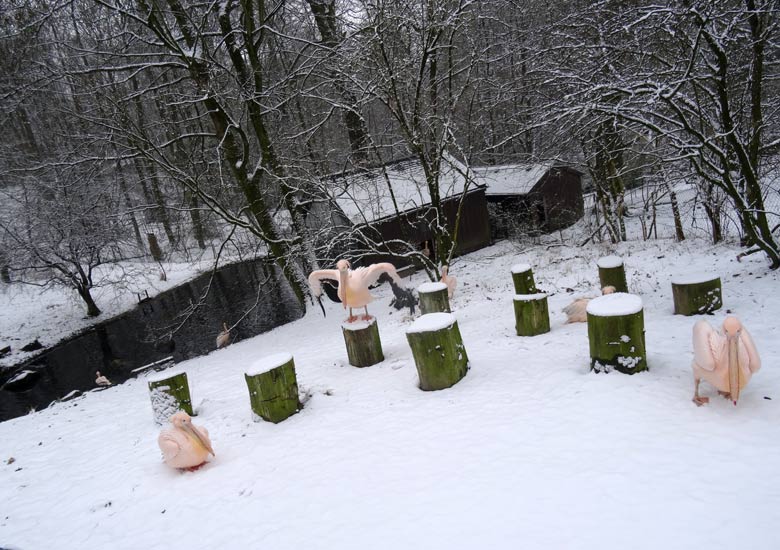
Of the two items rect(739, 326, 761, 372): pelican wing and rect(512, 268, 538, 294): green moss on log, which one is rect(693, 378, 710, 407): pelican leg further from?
rect(512, 268, 538, 294): green moss on log

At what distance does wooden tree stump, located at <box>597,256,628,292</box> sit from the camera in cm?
736

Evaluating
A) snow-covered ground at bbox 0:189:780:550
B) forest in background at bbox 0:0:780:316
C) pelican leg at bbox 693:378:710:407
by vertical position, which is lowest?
→ snow-covered ground at bbox 0:189:780:550

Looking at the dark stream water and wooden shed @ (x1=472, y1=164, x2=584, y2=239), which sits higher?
wooden shed @ (x1=472, y1=164, x2=584, y2=239)

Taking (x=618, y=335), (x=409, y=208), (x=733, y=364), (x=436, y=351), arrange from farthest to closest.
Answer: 1. (x=409, y=208)
2. (x=436, y=351)
3. (x=618, y=335)
4. (x=733, y=364)

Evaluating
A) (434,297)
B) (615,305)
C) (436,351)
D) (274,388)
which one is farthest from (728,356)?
(274,388)

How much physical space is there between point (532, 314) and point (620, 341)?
1901mm

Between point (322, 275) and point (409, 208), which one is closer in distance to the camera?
point (322, 275)

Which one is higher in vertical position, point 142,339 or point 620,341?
point 620,341

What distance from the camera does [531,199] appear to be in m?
19.7

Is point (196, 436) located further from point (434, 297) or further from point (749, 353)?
point (749, 353)

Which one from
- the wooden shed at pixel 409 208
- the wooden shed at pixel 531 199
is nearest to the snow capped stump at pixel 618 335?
the wooden shed at pixel 409 208

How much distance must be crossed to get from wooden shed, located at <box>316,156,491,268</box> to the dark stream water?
11.8 ft

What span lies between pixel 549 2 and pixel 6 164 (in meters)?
21.1

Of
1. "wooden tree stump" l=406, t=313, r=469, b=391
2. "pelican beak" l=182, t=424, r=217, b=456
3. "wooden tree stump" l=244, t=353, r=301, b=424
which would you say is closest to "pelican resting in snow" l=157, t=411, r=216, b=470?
"pelican beak" l=182, t=424, r=217, b=456
